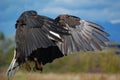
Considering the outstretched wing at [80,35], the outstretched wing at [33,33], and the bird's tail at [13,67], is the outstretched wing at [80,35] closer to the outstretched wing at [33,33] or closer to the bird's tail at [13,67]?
the outstretched wing at [33,33]

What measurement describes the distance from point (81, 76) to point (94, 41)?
17644 millimetres

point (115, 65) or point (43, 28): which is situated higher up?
point (43, 28)

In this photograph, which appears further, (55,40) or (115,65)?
(115,65)

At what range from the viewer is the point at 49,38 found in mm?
6402

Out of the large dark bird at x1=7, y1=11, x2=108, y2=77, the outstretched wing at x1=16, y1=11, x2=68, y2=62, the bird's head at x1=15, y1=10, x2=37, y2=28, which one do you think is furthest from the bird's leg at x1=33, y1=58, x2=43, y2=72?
the bird's head at x1=15, y1=10, x2=37, y2=28

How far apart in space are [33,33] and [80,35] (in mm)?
1039

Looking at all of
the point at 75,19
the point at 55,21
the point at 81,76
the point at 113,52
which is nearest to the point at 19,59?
the point at 55,21

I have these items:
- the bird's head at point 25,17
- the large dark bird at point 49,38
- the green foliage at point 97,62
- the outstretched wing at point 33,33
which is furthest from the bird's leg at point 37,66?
the green foliage at point 97,62

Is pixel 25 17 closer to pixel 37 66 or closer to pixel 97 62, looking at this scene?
pixel 37 66

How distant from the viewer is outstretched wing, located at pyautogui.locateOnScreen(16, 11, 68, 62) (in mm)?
6363

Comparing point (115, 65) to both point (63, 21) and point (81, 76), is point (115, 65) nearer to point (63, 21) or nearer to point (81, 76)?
point (81, 76)

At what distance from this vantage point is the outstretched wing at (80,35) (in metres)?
7.11

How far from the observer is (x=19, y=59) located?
6.43 metres

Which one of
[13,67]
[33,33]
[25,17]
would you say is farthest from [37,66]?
[25,17]
